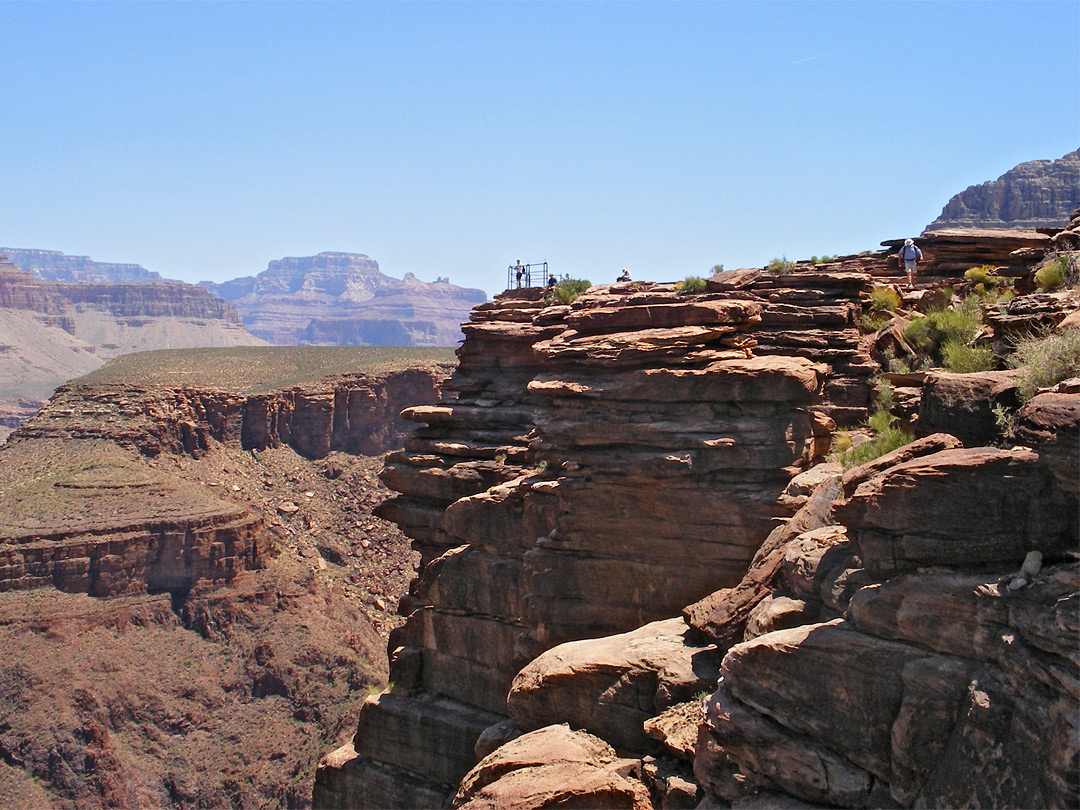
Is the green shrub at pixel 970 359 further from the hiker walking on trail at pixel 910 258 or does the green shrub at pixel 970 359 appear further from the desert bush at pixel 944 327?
the hiker walking on trail at pixel 910 258

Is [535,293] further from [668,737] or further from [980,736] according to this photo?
[980,736]

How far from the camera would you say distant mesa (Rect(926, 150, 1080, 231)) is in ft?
187

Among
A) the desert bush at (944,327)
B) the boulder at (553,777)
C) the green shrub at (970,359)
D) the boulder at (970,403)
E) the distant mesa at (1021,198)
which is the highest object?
the distant mesa at (1021,198)

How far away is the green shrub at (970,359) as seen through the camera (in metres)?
17.9

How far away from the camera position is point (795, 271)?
3069cm

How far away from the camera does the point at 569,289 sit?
34.0 metres

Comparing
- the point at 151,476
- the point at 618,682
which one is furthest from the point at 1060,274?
the point at 151,476

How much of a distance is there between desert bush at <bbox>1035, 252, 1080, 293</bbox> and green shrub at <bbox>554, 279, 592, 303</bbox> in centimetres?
Result: 1497

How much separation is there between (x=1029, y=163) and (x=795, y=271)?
4531 cm

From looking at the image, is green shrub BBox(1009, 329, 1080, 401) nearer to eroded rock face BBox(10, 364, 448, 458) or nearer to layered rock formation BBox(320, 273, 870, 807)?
layered rock formation BBox(320, 273, 870, 807)

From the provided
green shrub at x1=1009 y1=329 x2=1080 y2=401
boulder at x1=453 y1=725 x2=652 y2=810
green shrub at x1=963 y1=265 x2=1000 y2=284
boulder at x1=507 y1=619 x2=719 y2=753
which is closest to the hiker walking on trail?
green shrub at x1=963 y1=265 x2=1000 y2=284

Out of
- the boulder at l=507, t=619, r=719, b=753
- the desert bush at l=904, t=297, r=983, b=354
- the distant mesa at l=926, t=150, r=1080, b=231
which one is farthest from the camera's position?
the distant mesa at l=926, t=150, r=1080, b=231

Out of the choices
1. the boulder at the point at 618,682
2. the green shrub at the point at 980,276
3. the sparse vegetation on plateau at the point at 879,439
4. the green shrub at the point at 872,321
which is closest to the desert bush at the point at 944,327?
the sparse vegetation on plateau at the point at 879,439

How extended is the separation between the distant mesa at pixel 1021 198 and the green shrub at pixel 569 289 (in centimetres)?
2790
